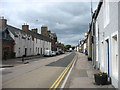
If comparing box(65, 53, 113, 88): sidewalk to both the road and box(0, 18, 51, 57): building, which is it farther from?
box(0, 18, 51, 57): building

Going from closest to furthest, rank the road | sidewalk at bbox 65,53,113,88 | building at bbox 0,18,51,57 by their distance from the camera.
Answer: sidewalk at bbox 65,53,113,88 → the road → building at bbox 0,18,51,57

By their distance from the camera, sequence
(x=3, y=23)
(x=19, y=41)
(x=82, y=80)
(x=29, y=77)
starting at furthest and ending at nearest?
1. (x=19, y=41)
2. (x=3, y=23)
3. (x=29, y=77)
4. (x=82, y=80)

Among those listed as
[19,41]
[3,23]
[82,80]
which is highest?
[3,23]

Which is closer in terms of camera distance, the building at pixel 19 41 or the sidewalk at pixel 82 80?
the sidewalk at pixel 82 80

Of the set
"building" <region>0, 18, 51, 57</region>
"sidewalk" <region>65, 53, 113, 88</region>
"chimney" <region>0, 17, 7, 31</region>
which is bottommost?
"sidewalk" <region>65, 53, 113, 88</region>

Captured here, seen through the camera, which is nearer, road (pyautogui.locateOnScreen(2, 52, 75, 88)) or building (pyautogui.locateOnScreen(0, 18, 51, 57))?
road (pyautogui.locateOnScreen(2, 52, 75, 88))

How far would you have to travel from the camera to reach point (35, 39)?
214 feet

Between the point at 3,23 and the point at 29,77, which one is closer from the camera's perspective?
the point at 29,77

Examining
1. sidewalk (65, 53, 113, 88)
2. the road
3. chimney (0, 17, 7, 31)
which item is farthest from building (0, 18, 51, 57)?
sidewalk (65, 53, 113, 88)

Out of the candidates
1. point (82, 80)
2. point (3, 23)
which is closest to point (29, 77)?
A: point (82, 80)

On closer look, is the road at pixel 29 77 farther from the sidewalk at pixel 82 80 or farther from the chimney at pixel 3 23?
the chimney at pixel 3 23

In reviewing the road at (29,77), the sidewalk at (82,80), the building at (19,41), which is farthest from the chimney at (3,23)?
the sidewalk at (82,80)

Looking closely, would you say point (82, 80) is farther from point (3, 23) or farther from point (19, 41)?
point (19, 41)

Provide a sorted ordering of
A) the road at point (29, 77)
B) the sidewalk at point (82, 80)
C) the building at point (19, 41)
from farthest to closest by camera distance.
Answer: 1. the building at point (19, 41)
2. the road at point (29, 77)
3. the sidewalk at point (82, 80)
